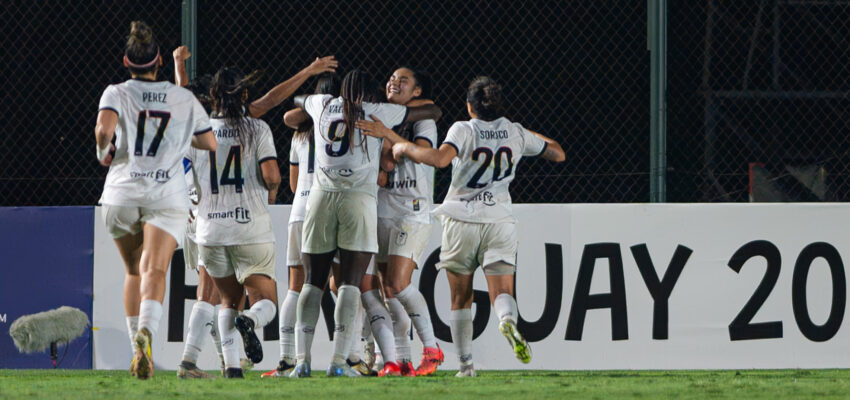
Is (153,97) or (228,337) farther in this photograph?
(228,337)

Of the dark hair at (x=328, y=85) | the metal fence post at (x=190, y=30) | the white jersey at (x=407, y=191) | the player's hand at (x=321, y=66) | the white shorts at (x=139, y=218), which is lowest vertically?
the white shorts at (x=139, y=218)

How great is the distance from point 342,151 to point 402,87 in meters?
0.86

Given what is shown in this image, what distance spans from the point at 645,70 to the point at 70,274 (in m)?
4.47

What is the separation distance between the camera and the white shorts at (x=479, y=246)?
6809 mm

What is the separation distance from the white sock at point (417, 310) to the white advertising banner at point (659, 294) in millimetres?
1130

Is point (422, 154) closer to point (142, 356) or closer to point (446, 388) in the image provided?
point (446, 388)

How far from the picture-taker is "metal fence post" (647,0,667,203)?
812cm

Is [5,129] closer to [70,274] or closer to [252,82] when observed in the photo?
[70,274]

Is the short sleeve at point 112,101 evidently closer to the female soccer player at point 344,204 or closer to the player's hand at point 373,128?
the female soccer player at point 344,204

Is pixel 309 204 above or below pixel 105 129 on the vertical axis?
below

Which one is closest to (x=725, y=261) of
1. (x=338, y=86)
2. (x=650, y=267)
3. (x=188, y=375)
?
(x=650, y=267)

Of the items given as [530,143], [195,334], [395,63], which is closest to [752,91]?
[395,63]

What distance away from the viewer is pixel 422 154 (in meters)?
6.55

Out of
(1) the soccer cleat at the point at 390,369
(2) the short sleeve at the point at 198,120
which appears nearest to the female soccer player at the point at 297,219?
(1) the soccer cleat at the point at 390,369
